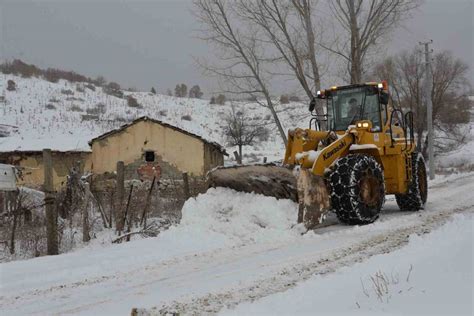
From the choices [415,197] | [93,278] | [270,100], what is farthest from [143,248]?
[270,100]

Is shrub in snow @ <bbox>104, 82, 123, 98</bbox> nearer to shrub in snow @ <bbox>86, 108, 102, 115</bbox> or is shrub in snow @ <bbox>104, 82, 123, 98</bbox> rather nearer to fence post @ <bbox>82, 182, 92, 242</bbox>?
shrub in snow @ <bbox>86, 108, 102, 115</bbox>

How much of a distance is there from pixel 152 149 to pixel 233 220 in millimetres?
18727

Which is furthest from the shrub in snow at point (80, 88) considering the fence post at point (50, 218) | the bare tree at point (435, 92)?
Result: the fence post at point (50, 218)

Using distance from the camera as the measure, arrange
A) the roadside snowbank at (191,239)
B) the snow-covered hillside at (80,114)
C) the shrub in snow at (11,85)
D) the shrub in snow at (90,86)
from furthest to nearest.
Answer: the shrub in snow at (90,86) < the shrub in snow at (11,85) < the snow-covered hillside at (80,114) < the roadside snowbank at (191,239)

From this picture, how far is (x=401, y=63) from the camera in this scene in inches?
1834

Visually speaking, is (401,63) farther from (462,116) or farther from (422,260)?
(422,260)

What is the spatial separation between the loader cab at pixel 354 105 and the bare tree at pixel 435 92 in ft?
117

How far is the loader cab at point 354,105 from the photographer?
Answer: 33.5 ft

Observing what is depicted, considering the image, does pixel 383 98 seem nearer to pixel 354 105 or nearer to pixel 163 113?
pixel 354 105

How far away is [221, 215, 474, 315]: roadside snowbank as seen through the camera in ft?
13.8

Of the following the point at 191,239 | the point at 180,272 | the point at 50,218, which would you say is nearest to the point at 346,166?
the point at 191,239

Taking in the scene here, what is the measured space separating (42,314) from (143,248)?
2760mm

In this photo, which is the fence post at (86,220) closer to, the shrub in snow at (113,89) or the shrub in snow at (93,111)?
the shrub in snow at (93,111)

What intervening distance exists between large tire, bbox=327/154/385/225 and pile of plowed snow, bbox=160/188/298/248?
2.72ft
